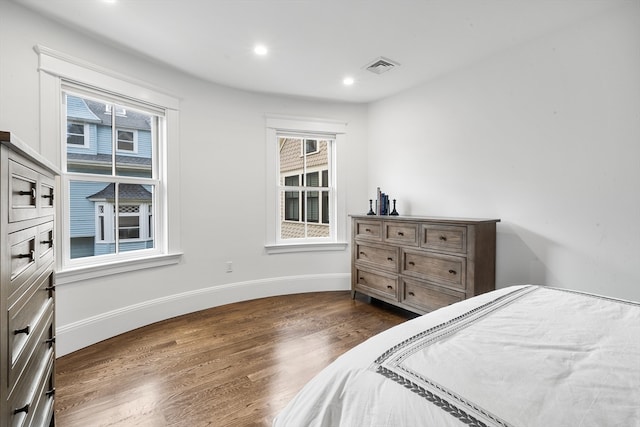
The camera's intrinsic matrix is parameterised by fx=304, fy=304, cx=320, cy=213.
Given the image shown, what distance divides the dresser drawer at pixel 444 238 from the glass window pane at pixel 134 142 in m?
2.76

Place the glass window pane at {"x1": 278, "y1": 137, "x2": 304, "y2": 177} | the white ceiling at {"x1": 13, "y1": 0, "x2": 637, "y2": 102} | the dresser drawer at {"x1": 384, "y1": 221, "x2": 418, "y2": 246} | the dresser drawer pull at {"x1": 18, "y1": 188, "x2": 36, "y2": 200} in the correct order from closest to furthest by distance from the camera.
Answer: the dresser drawer pull at {"x1": 18, "y1": 188, "x2": 36, "y2": 200} < the white ceiling at {"x1": 13, "y1": 0, "x2": 637, "y2": 102} < the dresser drawer at {"x1": 384, "y1": 221, "x2": 418, "y2": 246} < the glass window pane at {"x1": 278, "y1": 137, "x2": 304, "y2": 177}

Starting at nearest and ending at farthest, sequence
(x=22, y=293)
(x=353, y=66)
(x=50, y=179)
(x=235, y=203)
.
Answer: (x=22, y=293)
(x=50, y=179)
(x=353, y=66)
(x=235, y=203)

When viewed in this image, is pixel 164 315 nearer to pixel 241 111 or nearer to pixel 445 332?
pixel 241 111

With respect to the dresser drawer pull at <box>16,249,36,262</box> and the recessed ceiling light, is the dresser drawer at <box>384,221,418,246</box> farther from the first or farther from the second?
the dresser drawer pull at <box>16,249,36,262</box>

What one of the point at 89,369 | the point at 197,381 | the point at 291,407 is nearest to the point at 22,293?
the point at 291,407

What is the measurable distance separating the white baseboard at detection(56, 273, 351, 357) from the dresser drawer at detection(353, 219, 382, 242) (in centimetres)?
74

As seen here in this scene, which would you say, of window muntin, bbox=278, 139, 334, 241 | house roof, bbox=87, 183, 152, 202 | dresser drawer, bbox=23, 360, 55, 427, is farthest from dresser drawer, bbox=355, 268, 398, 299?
dresser drawer, bbox=23, 360, 55, 427

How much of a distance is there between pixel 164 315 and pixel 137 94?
213 cm

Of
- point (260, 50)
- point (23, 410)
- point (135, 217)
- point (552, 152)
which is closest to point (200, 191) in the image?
point (135, 217)

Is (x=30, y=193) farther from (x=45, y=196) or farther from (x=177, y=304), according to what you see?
(x=177, y=304)

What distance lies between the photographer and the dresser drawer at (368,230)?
11.0 feet

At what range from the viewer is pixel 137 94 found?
2.80m

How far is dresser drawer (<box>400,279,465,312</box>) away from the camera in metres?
2.67

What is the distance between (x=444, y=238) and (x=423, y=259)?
306 mm
